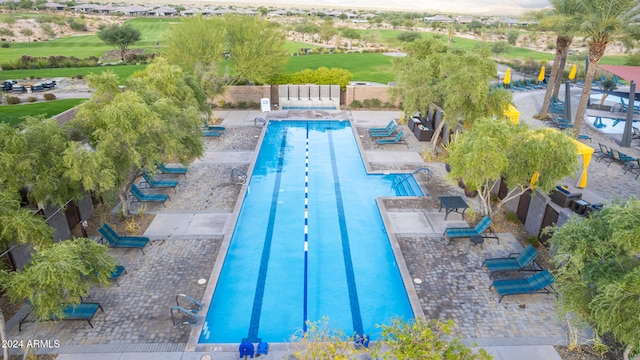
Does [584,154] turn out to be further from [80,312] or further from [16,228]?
[16,228]

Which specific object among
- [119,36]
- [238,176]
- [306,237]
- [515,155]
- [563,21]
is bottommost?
[306,237]

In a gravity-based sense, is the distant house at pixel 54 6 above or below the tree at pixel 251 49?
above

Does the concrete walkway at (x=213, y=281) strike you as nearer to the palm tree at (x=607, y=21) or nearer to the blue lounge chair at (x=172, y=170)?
the blue lounge chair at (x=172, y=170)

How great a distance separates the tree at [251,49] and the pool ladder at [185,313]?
75.8 ft

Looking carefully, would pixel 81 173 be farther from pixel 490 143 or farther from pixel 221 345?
pixel 490 143

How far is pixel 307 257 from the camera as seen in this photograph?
13328 millimetres

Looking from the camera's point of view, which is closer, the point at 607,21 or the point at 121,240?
the point at 121,240

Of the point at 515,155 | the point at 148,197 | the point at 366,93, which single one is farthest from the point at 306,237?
the point at 366,93

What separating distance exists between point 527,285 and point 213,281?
871 cm

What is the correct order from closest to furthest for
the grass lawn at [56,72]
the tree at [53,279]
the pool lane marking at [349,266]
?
the tree at [53,279], the pool lane marking at [349,266], the grass lawn at [56,72]

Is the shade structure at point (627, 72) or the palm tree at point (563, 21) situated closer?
the palm tree at point (563, 21)

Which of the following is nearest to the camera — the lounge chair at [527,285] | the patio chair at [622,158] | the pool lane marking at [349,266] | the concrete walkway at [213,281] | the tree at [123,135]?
the concrete walkway at [213,281]

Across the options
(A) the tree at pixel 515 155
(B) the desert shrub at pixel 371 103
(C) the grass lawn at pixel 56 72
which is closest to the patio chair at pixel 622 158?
(A) the tree at pixel 515 155

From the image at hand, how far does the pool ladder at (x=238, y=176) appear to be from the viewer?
17925 mm
